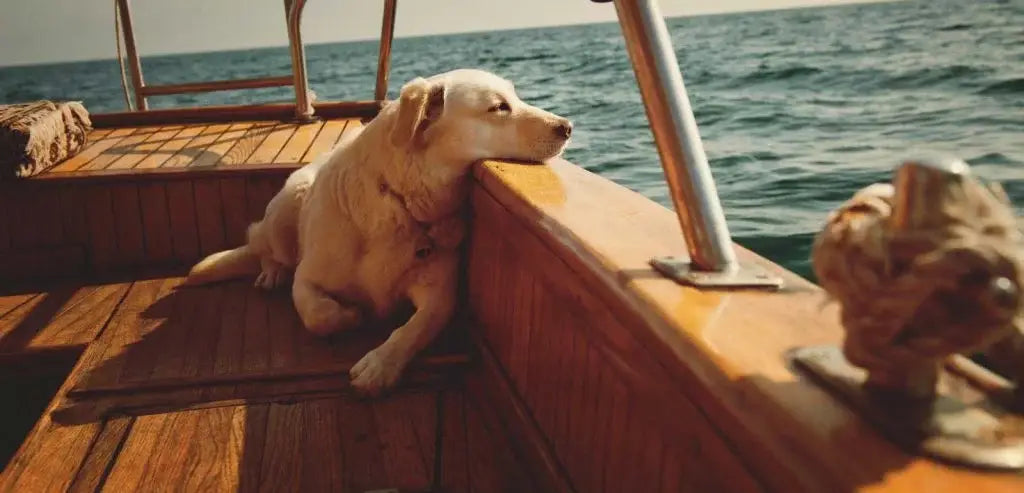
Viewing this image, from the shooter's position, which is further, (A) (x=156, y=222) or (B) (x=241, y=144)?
(B) (x=241, y=144)

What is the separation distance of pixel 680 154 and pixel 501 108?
1.03 m

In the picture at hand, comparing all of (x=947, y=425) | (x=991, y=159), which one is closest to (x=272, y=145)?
(x=947, y=425)

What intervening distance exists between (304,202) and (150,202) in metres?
Result: 0.95

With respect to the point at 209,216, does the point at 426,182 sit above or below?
above

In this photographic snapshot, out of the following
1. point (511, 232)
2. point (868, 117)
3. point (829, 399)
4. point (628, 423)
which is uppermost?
point (829, 399)

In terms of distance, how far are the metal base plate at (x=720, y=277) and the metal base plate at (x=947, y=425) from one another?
30cm

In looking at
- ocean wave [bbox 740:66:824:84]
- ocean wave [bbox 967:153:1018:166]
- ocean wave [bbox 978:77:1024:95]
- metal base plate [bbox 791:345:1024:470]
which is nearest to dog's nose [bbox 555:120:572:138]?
metal base plate [bbox 791:345:1024:470]

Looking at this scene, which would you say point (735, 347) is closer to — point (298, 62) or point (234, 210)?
point (234, 210)

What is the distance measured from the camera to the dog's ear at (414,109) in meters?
1.92

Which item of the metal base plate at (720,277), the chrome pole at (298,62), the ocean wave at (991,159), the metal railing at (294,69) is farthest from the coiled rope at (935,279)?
the ocean wave at (991,159)

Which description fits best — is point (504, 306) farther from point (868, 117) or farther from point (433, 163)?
point (868, 117)

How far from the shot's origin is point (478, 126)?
1996 mm

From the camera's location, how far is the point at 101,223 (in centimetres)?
302

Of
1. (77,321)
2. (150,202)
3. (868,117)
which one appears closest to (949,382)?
(77,321)
